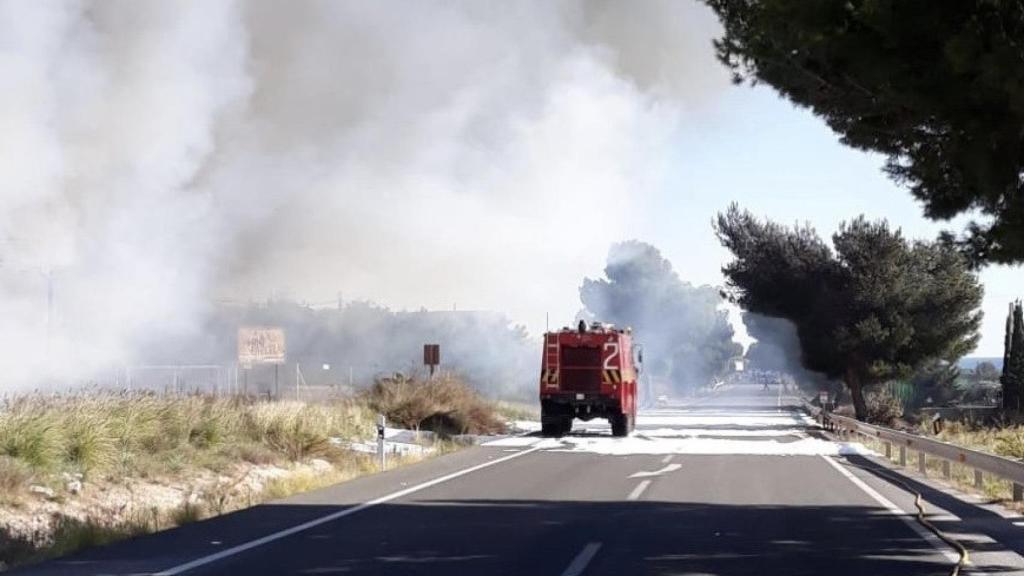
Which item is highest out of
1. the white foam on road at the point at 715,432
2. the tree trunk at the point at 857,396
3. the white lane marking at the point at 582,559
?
the tree trunk at the point at 857,396

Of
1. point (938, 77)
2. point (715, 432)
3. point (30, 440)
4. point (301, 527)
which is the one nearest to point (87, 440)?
point (30, 440)

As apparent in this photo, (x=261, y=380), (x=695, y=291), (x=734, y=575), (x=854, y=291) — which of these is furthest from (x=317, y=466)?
(x=695, y=291)

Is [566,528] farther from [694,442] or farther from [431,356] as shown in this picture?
[431,356]

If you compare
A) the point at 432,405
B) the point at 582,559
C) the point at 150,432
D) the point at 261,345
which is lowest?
the point at 582,559

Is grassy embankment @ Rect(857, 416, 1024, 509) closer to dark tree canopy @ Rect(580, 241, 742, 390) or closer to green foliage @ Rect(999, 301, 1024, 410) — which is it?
green foliage @ Rect(999, 301, 1024, 410)

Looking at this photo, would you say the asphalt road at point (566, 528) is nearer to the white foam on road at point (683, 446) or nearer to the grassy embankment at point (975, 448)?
the grassy embankment at point (975, 448)

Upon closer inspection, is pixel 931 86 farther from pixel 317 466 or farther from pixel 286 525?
pixel 317 466

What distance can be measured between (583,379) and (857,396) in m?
18.3

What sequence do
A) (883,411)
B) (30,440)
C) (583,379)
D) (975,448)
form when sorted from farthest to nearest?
(883,411), (583,379), (975,448), (30,440)

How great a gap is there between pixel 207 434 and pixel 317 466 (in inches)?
89.1

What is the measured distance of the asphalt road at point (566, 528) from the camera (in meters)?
11.7

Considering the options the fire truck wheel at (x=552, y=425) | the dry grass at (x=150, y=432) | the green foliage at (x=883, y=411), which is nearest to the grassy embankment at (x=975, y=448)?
the fire truck wheel at (x=552, y=425)

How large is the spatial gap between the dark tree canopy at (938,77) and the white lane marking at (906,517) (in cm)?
285

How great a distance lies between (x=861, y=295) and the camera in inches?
1930
